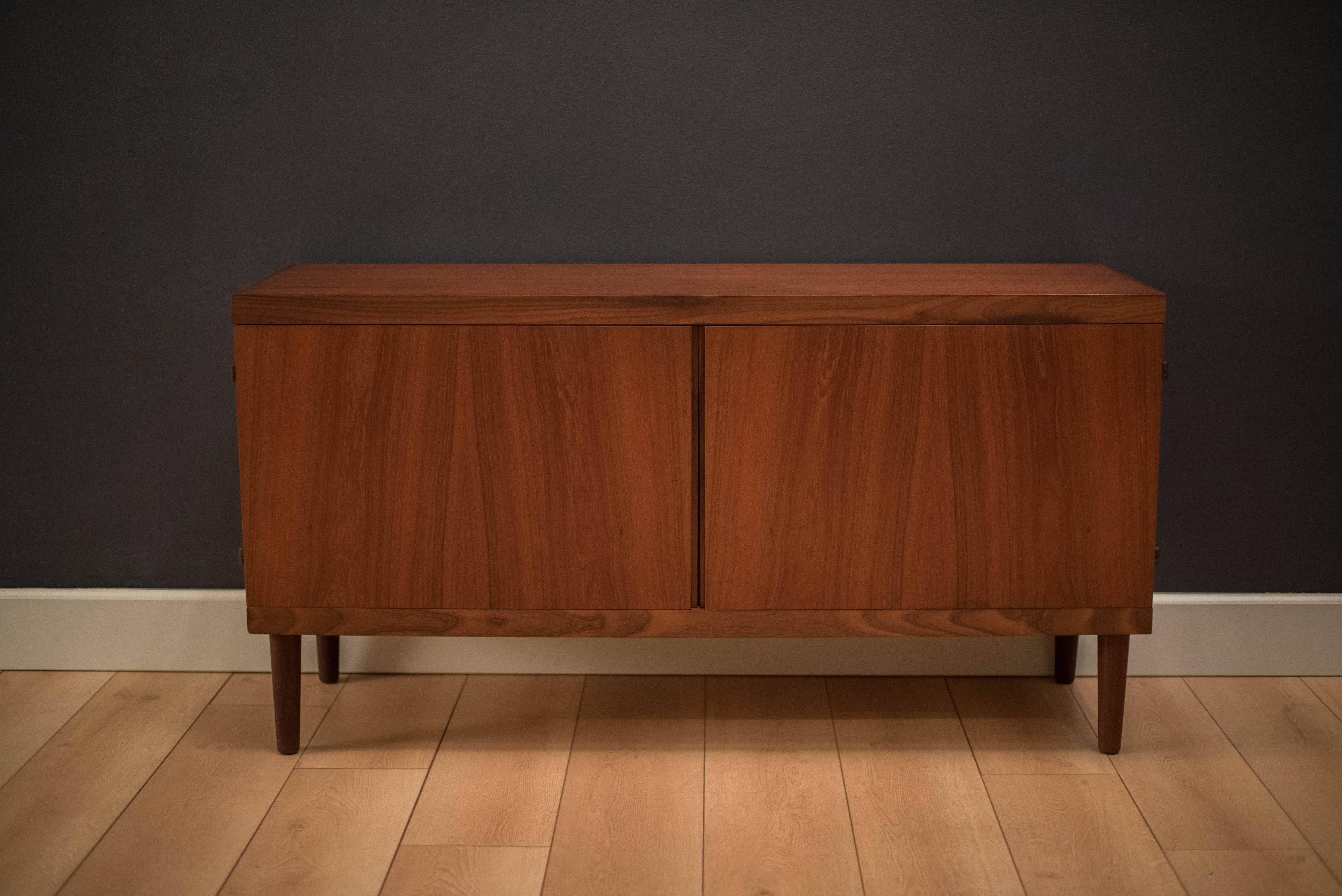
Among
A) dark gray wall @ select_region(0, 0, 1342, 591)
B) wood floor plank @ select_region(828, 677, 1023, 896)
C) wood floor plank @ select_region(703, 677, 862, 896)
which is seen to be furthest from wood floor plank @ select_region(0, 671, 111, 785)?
wood floor plank @ select_region(828, 677, 1023, 896)

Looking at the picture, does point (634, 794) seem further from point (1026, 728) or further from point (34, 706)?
point (34, 706)

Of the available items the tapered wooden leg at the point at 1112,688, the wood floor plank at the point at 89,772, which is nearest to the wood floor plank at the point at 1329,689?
the tapered wooden leg at the point at 1112,688

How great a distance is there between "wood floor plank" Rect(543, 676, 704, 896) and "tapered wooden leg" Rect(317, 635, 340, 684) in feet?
1.40

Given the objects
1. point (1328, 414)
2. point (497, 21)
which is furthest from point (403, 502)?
point (1328, 414)

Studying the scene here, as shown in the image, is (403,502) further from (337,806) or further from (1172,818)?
(1172,818)

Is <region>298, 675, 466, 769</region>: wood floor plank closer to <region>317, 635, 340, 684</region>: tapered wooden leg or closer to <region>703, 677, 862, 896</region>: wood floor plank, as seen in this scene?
<region>317, 635, 340, 684</region>: tapered wooden leg

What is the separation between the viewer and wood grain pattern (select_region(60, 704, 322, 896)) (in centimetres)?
146

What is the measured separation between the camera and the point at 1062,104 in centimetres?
185

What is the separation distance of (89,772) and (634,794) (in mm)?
795

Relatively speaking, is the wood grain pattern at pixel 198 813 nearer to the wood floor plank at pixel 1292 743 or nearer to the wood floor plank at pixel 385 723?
the wood floor plank at pixel 385 723

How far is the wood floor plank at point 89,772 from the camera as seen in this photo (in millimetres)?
1508

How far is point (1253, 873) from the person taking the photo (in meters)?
1.47

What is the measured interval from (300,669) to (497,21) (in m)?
1.05

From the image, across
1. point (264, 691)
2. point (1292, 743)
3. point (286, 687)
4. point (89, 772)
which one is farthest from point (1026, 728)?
point (89, 772)
